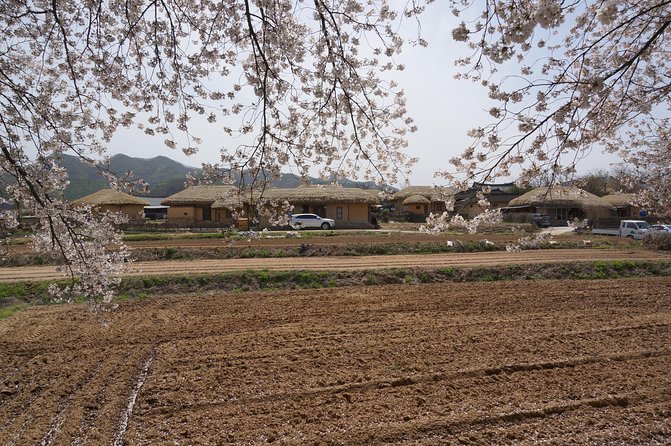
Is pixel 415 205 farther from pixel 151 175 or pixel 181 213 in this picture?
pixel 151 175

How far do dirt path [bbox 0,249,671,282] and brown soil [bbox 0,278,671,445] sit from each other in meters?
4.81

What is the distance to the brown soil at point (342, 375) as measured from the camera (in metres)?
4.09

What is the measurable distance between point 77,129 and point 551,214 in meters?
40.1

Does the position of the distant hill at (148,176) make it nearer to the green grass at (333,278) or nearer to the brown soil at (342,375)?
the green grass at (333,278)

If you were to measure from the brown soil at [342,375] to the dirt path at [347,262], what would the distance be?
4.81 m

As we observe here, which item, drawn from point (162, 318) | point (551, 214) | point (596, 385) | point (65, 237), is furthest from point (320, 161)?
point (551, 214)

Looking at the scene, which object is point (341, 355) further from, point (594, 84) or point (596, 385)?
point (594, 84)

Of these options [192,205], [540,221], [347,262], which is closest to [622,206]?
[540,221]

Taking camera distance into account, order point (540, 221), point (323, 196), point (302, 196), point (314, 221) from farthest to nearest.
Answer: point (323, 196) < point (302, 196) < point (540, 221) < point (314, 221)

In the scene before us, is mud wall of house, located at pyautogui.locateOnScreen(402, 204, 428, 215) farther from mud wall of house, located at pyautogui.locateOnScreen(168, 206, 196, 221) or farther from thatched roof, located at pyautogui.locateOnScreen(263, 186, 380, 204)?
mud wall of house, located at pyautogui.locateOnScreen(168, 206, 196, 221)

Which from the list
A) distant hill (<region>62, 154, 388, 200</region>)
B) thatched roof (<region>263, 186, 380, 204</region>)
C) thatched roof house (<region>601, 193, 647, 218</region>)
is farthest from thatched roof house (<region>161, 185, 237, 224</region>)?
thatched roof house (<region>601, 193, 647, 218</region>)

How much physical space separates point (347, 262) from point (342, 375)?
10.3m

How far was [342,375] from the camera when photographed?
17.4 feet

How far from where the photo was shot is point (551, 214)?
3744 cm
